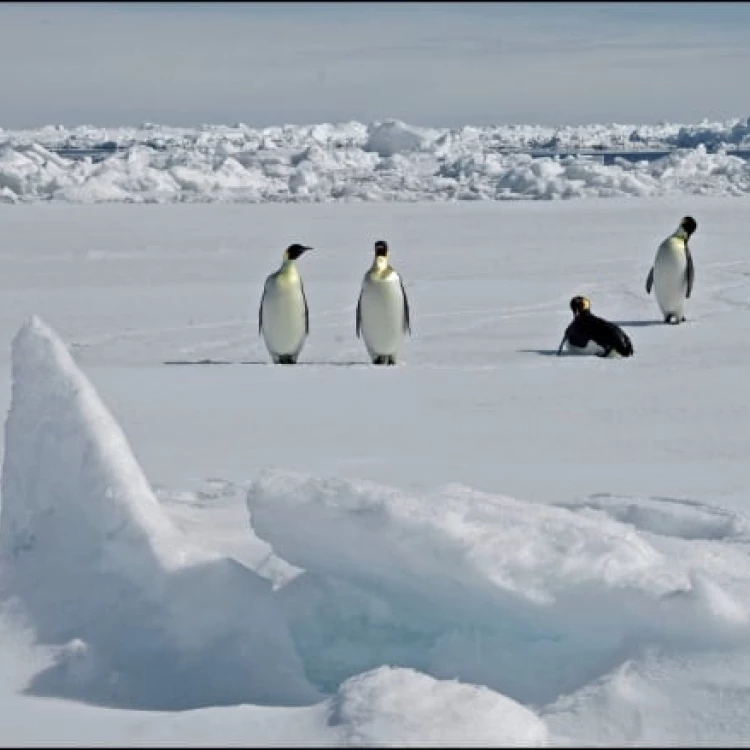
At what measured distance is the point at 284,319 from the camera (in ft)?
23.9

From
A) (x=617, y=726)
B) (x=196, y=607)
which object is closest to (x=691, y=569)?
(x=617, y=726)

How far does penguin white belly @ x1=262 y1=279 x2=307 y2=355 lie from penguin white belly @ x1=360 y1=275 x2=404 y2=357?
0.98 ft

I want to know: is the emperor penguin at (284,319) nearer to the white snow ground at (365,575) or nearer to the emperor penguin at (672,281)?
the white snow ground at (365,575)

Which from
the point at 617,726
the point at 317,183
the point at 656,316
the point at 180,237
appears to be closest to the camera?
the point at 617,726

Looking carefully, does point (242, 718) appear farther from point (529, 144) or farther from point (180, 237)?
point (529, 144)

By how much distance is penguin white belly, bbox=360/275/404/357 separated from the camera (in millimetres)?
7195

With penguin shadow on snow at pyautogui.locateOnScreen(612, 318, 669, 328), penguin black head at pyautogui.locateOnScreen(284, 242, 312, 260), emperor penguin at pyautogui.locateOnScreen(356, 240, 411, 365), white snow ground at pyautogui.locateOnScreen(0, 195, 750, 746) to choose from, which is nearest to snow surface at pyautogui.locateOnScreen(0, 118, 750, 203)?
penguin shadow on snow at pyautogui.locateOnScreen(612, 318, 669, 328)

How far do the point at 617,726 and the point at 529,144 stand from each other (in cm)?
5328

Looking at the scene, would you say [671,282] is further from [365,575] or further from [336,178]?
[336,178]

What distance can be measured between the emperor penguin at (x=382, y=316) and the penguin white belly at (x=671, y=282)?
2.09 meters

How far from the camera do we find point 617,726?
2.34m

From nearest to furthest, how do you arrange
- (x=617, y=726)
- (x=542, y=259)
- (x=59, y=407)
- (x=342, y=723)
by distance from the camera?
(x=342, y=723), (x=617, y=726), (x=59, y=407), (x=542, y=259)

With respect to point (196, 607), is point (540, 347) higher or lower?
lower

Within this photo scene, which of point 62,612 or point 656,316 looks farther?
point 656,316
